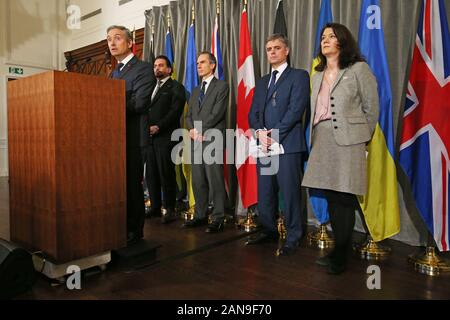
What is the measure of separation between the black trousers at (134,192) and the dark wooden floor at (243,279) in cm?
27

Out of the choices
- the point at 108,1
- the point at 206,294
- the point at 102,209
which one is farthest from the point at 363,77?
the point at 108,1

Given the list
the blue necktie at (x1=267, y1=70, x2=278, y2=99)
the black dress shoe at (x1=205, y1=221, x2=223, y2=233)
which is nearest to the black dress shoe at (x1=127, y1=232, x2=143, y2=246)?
the black dress shoe at (x1=205, y1=221, x2=223, y2=233)

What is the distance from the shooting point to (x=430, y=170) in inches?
82.2

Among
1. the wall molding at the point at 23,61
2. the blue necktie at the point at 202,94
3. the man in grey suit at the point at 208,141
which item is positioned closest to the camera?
the man in grey suit at the point at 208,141

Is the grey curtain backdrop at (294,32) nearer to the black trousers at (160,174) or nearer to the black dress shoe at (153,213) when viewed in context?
the black trousers at (160,174)

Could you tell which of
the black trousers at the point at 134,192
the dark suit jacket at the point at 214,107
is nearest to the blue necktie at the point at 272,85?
the dark suit jacket at the point at 214,107

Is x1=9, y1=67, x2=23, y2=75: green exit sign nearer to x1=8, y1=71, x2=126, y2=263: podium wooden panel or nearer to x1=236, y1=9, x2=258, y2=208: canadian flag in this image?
x1=236, y1=9, x2=258, y2=208: canadian flag

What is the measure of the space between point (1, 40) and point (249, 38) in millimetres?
5369

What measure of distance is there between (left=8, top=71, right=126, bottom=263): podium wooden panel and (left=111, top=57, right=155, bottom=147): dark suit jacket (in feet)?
0.68

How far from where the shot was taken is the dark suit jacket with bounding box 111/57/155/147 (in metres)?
2.10

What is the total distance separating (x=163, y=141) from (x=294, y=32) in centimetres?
159

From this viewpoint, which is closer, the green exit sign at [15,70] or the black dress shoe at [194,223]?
the black dress shoe at [194,223]

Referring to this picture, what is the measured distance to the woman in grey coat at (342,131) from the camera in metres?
1.95

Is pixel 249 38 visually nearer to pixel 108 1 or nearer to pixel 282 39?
pixel 282 39
